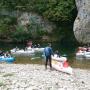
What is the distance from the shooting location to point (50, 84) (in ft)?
71.1

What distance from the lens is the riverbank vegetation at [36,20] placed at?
218ft

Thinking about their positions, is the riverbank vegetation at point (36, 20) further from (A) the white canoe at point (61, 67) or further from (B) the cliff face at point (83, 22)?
(A) the white canoe at point (61, 67)

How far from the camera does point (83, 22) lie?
6138cm

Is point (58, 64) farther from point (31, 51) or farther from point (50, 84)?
point (31, 51)

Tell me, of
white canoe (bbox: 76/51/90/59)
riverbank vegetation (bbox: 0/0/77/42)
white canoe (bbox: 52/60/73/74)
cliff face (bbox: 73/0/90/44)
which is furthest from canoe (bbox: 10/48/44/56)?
white canoe (bbox: 52/60/73/74)

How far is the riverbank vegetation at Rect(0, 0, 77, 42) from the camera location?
2621 inches

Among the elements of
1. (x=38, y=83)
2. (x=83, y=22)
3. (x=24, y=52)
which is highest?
(x=38, y=83)

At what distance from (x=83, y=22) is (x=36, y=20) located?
10480 millimetres

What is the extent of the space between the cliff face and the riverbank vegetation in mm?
4477

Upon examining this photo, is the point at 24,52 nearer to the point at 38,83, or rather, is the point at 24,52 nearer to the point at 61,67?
the point at 61,67

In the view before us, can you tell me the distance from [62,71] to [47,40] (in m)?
38.7

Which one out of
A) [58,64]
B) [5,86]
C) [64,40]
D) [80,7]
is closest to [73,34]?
[64,40]

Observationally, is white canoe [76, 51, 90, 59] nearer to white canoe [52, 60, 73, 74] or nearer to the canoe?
the canoe

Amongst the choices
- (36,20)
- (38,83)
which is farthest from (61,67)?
(36,20)
